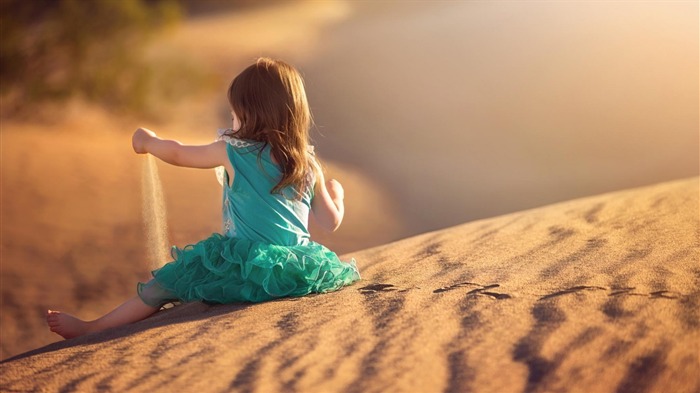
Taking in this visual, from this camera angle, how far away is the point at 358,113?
64.2 ft

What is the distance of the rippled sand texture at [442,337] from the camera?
272cm

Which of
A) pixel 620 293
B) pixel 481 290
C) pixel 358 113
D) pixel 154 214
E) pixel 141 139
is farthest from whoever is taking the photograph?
pixel 358 113

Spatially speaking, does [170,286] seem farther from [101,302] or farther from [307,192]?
[101,302]

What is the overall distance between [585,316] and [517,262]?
3.28 feet

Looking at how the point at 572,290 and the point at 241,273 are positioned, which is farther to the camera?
the point at 241,273

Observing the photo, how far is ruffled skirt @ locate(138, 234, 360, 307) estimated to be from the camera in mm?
3730

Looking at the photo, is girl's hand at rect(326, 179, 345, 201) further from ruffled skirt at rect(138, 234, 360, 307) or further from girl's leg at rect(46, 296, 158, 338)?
girl's leg at rect(46, 296, 158, 338)

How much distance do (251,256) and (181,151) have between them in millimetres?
526

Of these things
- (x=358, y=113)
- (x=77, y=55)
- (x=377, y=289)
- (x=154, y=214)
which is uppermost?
(x=77, y=55)

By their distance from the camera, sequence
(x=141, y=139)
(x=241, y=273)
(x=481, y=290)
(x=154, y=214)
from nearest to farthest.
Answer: (x=481, y=290) → (x=241, y=273) → (x=141, y=139) → (x=154, y=214)

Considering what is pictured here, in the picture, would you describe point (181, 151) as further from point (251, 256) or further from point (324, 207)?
point (324, 207)

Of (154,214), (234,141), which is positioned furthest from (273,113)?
(154,214)

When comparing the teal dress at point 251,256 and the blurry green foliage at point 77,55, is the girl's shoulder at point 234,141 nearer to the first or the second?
the teal dress at point 251,256

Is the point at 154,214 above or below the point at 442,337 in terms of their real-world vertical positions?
above
